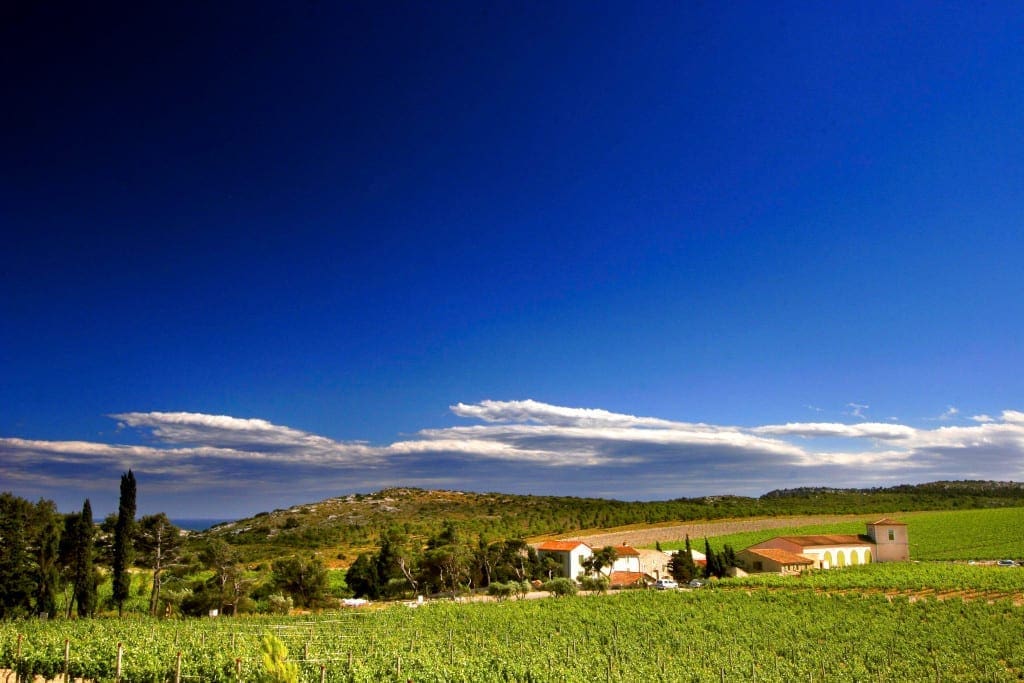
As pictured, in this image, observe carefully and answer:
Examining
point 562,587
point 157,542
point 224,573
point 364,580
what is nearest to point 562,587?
point 562,587

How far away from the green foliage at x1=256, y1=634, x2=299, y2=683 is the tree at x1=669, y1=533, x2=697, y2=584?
56.4 meters

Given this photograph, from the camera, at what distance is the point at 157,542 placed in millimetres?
38188

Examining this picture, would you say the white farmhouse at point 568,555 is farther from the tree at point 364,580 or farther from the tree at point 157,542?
the tree at point 157,542

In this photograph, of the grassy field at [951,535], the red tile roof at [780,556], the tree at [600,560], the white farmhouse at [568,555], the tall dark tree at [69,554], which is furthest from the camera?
the grassy field at [951,535]

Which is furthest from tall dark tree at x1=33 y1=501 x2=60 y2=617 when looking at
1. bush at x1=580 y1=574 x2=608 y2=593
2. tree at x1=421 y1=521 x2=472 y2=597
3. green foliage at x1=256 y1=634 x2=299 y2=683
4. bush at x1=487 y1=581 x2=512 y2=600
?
bush at x1=580 y1=574 x2=608 y2=593

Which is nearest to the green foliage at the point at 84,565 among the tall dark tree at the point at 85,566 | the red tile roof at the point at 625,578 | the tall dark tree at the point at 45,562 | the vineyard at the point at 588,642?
the tall dark tree at the point at 85,566

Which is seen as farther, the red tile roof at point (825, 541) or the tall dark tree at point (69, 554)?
the red tile roof at point (825, 541)

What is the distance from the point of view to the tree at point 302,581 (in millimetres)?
44000

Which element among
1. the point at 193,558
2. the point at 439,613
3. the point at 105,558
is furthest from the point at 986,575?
the point at 105,558

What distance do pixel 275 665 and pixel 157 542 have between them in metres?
32.4

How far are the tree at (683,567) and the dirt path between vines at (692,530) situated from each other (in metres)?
15.2

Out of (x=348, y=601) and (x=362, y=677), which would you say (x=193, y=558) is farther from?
(x=362, y=677)

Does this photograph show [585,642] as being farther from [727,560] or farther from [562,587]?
[727,560]

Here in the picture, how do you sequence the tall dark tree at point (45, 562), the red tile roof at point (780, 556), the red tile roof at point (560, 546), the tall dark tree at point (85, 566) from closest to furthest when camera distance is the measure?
the tall dark tree at point (45, 562)
the tall dark tree at point (85, 566)
the red tile roof at point (560, 546)
the red tile roof at point (780, 556)
